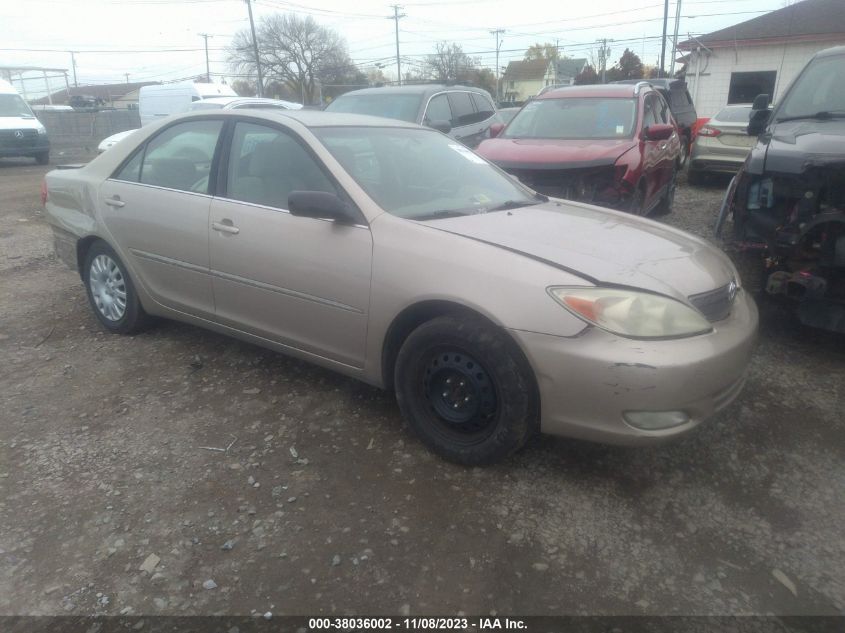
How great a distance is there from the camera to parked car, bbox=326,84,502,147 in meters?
8.64

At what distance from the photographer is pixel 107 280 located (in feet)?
14.9

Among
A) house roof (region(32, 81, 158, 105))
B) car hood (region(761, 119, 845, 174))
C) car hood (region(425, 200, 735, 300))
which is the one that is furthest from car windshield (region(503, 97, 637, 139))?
house roof (region(32, 81, 158, 105))

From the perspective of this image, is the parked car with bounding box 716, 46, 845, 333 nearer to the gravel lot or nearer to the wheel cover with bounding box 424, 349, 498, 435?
A: the gravel lot

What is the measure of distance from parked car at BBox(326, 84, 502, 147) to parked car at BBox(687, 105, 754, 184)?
356cm

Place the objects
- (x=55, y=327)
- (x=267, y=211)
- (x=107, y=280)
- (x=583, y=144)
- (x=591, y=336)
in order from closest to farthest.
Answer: (x=591, y=336)
(x=267, y=211)
(x=107, y=280)
(x=55, y=327)
(x=583, y=144)

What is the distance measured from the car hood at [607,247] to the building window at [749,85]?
937 inches

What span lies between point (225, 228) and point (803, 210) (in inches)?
142

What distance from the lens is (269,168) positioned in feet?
11.7

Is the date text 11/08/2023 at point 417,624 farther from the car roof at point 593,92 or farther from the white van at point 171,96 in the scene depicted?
the white van at point 171,96

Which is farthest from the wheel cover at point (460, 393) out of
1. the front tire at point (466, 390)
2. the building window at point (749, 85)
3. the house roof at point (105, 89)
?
the house roof at point (105, 89)

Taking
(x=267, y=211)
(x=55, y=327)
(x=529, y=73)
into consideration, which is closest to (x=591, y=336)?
(x=267, y=211)

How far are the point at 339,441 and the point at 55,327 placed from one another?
298cm

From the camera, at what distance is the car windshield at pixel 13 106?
16.7 metres

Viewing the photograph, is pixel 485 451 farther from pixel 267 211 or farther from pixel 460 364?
pixel 267 211
